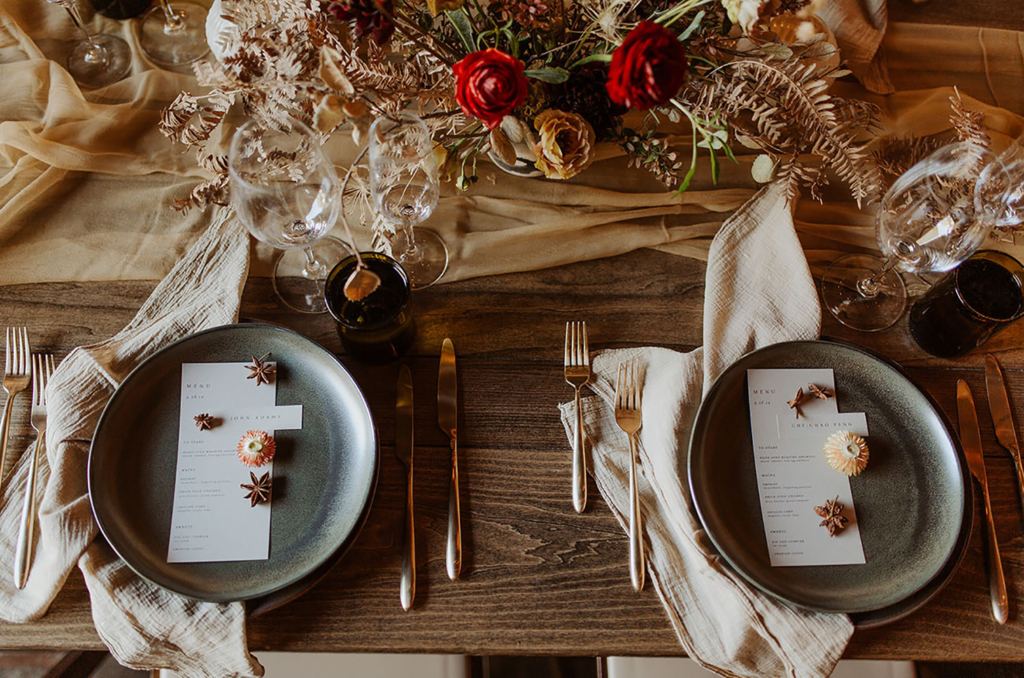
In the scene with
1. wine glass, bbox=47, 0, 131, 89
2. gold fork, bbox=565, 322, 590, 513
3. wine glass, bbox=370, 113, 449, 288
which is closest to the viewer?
wine glass, bbox=370, 113, 449, 288

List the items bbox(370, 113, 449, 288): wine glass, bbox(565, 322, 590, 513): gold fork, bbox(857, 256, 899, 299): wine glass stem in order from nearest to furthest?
bbox(370, 113, 449, 288): wine glass → bbox(565, 322, 590, 513): gold fork → bbox(857, 256, 899, 299): wine glass stem

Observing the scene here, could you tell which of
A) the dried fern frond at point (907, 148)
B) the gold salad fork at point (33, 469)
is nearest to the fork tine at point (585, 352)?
the dried fern frond at point (907, 148)

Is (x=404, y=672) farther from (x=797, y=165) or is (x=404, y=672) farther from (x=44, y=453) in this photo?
(x=797, y=165)

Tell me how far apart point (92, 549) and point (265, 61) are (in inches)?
24.0

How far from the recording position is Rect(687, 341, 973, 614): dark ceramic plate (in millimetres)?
812

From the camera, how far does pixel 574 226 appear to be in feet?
3.48

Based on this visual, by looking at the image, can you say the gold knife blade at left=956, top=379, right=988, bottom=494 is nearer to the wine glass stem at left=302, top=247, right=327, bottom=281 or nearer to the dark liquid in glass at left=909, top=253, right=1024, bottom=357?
the dark liquid in glass at left=909, top=253, right=1024, bottom=357

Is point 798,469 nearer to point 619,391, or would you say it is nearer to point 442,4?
point 619,391

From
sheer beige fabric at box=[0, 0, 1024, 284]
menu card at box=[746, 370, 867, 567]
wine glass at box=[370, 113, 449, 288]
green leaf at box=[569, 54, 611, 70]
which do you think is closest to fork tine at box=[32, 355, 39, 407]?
sheer beige fabric at box=[0, 0, 1024, 284]

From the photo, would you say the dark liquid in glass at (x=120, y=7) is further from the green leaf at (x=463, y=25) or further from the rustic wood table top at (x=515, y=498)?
the green leaf at (x=463, y=25)

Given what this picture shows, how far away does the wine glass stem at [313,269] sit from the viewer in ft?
3.34

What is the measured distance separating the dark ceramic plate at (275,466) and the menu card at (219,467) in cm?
1

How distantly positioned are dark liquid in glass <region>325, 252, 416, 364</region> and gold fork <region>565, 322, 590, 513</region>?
0.23 m

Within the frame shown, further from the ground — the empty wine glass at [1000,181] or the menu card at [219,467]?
the empty wine glass at [1000,181]
